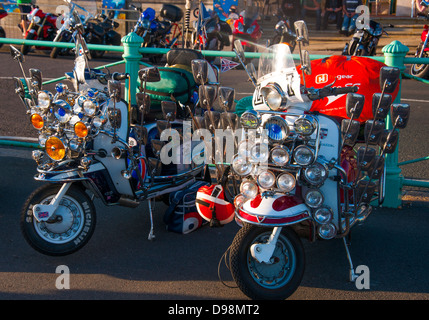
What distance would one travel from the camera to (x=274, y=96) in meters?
3.65

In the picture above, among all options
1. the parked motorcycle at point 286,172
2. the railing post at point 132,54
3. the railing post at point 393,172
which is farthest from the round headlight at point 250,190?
the railing post at point 132,54

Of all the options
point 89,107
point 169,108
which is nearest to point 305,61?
point 169,108

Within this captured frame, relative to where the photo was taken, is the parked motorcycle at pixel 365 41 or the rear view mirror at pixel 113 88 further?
the parked motorcycle at pixel 365 41

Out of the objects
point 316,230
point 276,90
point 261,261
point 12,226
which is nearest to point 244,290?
point 261,261

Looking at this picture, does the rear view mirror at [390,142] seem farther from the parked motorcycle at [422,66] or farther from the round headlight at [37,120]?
the parked motorcycle at [422,66]

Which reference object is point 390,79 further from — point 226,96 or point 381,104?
point 226,96

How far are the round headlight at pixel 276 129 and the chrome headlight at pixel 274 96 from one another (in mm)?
107

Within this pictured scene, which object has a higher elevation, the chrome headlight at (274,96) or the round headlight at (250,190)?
the chrome headlight at (274,96)

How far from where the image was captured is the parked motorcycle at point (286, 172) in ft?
11.6

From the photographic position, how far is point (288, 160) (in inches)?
141

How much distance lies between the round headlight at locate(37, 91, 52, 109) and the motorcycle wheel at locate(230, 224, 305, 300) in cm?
161

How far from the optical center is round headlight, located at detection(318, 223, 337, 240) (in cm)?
376
